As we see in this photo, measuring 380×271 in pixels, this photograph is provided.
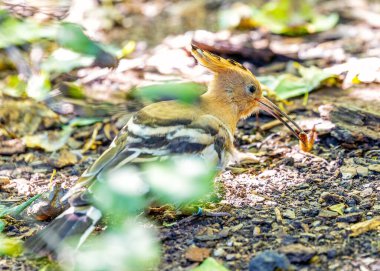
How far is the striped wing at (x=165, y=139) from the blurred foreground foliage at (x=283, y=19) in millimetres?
2498

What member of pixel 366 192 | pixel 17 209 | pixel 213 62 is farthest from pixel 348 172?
pixel 17 209

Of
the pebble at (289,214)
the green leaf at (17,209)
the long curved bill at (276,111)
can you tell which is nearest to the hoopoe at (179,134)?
the long curved bill at (276,111)

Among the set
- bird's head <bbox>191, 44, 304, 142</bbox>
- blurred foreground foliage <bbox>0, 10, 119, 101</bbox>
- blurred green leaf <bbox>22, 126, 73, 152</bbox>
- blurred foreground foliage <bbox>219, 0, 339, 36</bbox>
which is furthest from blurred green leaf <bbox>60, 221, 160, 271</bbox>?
blurred foreground foliage <bbox>219, 0, 339, 36</bbox>

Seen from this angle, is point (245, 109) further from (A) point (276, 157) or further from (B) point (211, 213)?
(B) point (211, 213)

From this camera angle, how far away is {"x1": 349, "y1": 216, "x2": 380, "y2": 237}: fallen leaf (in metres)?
3.09

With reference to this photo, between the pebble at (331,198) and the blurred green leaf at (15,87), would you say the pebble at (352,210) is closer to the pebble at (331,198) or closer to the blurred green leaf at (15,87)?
the pebble at (331,198)

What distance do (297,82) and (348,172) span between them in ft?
4.03

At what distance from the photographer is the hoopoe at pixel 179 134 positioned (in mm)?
2996

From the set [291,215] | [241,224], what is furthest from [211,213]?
[291,215]

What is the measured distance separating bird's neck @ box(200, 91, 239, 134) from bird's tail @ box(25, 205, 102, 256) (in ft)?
3.39

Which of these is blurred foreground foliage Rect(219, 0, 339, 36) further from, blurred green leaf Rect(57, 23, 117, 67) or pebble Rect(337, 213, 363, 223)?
blurred green leaf Rect(57, 23, 117, 67)

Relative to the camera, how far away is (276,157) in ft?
13.4

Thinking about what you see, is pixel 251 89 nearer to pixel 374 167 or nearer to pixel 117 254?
pixel 374 167

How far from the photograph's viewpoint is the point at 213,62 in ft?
13.2
